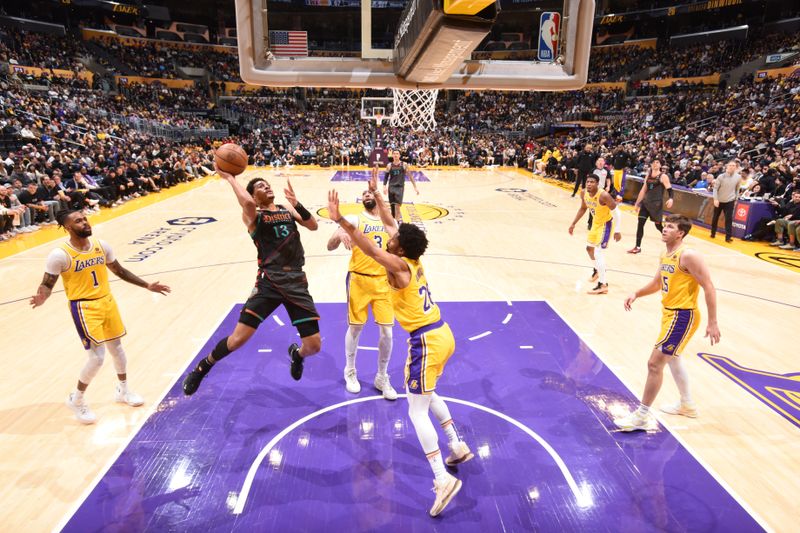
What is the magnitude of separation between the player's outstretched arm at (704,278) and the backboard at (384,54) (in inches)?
88.6

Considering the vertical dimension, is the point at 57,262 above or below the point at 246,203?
below

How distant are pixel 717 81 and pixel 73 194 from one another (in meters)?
34.6

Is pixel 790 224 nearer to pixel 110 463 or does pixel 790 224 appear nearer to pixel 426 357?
pixel 426 357

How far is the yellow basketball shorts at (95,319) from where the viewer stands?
395 centimetres

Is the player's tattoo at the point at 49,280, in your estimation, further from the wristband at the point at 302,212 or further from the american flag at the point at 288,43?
the american flag at the point at 288,43

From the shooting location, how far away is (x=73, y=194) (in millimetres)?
11727

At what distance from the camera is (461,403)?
459 cm

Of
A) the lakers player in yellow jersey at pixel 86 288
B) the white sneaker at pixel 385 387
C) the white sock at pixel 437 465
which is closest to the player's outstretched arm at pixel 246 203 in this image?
the lakers player in yellow jersey at pixel 86 288

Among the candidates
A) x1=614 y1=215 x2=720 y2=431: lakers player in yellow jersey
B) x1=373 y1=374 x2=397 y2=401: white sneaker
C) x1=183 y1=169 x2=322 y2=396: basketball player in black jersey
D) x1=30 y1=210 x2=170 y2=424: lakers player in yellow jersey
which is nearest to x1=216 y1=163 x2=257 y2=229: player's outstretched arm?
x1=183 y1=169 x2=322 y2=396: basketball player in black jersey

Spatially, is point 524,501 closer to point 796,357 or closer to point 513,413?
point 513,413

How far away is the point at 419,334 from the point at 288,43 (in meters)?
3.54

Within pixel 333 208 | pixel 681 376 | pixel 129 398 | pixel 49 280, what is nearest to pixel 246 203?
pixel 333 208

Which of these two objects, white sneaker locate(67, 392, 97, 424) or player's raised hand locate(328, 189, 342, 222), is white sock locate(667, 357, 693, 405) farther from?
white sneaker locate(67, 392, 97, 424)

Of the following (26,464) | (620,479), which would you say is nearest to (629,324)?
(620,479)
